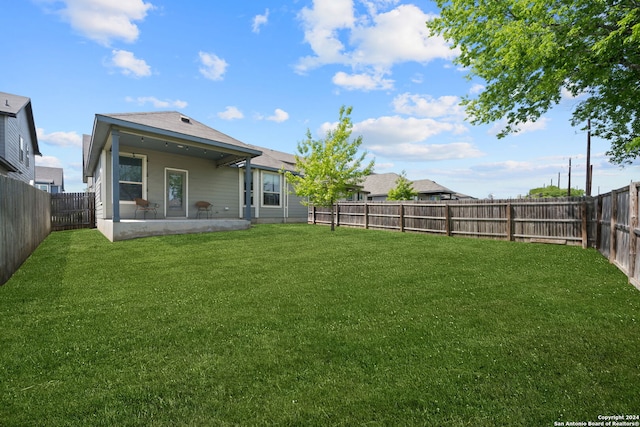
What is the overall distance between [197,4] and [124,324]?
31.7ft

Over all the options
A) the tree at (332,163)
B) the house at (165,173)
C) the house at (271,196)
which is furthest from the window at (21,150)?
the tree at (332,163)

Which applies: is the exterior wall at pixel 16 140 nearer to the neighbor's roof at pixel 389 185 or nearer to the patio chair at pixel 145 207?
the patio chair at pixel 145 207

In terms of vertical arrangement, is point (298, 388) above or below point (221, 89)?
below

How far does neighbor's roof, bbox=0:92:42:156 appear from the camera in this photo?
14.9 m

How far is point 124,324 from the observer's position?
Answer: 3393 millimetres

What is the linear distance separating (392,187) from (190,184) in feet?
91.7

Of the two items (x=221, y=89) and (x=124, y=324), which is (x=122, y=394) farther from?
(x=221, y=89)

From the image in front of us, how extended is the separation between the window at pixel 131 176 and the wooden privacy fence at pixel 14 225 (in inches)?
146

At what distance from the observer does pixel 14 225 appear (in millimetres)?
5871

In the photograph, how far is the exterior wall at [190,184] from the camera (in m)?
11.9

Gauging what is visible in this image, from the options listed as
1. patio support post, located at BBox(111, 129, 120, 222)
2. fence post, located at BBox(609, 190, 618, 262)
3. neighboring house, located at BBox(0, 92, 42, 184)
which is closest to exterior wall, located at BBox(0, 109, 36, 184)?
neighboring house, located at BBox(0, 92, 42, 184)

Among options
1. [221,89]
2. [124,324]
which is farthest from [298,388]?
[221,89]

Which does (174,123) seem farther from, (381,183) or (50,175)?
(50,175)

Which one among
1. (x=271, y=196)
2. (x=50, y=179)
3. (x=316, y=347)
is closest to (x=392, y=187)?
(x=271, y=196)
